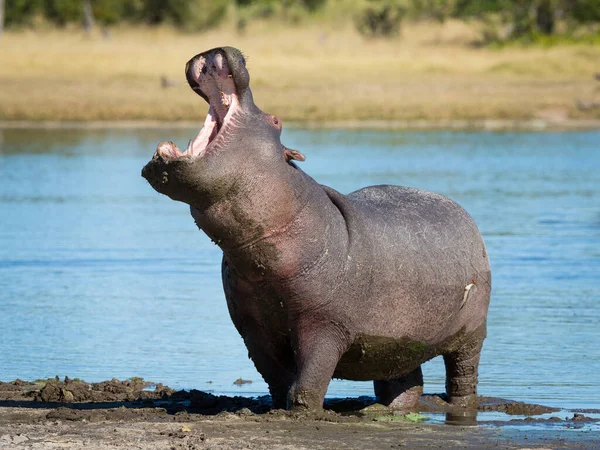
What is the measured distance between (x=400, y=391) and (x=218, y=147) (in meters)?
2.18

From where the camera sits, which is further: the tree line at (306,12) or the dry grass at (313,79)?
the tree line at (306,12)

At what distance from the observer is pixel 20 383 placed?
7816 mm

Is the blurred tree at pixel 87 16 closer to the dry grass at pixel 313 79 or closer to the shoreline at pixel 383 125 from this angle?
the dry grass at pixel 313 79

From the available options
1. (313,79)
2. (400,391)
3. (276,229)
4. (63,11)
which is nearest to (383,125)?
(313,79)

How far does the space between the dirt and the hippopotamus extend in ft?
0.75

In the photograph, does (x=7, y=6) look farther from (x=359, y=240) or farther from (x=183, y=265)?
(x=359, y=240)

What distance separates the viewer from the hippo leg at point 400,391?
24.1 feet

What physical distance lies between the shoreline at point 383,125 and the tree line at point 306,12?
1832 cm

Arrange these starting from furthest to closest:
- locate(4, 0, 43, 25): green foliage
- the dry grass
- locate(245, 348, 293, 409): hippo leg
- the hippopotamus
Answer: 1. locate(4, 0, 43, 25): green foliage
2. the dry grass
3. locate(245, 348, 293, 409): hippo leg
4. the hippopotamus

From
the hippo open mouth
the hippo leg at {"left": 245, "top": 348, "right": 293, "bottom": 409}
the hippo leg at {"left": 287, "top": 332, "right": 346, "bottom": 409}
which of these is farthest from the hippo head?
the hippo leg at {"left": 245, "top": 348, "right": 293, "bottom": 409}

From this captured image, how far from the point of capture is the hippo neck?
5922 millimetres

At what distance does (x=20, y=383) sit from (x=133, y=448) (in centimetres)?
230

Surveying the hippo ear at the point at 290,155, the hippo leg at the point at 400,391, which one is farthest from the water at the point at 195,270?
the hippo ear at the point at 290,155

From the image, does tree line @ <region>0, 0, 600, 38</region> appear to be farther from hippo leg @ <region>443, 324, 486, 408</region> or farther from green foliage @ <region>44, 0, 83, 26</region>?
hippo leg @ <region>443, 324, 486, 408</region>
